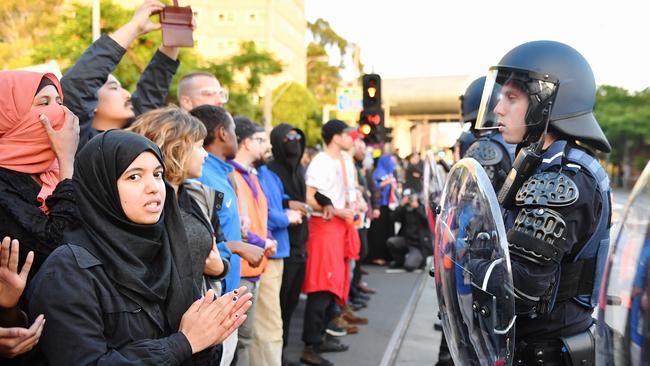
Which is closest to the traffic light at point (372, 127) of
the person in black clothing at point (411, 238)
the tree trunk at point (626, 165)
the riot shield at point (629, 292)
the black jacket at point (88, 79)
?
the person in black clothing at point (411, 238)

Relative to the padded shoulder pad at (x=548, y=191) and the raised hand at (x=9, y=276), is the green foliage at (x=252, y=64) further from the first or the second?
the raised hand at (x=9, y=276)

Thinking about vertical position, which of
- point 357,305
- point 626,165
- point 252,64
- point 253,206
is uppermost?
point 252,64

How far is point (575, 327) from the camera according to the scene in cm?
251

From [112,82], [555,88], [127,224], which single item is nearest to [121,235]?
[127,224]

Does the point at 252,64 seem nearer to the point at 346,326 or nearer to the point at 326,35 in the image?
the point at 346,326

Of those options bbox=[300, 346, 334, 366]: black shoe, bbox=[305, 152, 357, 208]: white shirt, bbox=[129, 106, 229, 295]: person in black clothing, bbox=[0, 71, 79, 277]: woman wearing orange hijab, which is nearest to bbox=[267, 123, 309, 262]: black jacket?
bbox=[305, 152, 357, 208]: white shirt

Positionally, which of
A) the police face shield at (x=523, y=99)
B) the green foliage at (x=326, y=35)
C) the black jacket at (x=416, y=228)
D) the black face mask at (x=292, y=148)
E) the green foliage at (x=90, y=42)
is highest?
the green foliage at (x=326, y=35)

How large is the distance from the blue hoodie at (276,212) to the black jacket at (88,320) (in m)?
2.79

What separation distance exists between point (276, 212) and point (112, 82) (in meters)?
1.68

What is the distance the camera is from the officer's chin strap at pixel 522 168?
8.21ft

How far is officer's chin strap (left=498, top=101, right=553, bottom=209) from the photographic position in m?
2.50

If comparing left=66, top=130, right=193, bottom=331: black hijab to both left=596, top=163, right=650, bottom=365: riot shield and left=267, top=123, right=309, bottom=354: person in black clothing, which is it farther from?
left=267, top=123, right=309, bottom=354: person in black clothing

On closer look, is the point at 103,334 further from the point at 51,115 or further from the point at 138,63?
the point at 138,63

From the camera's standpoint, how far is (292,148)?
5.67 metres
